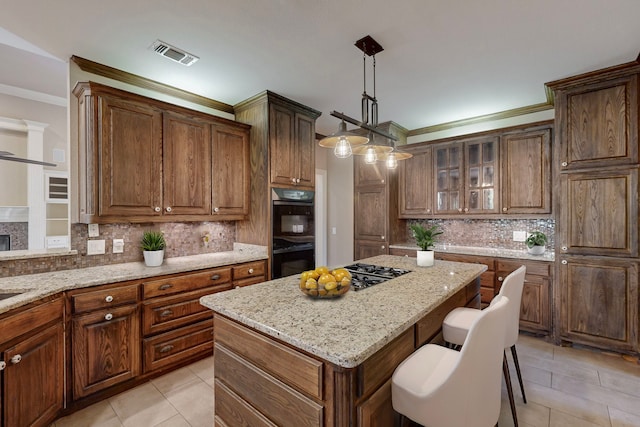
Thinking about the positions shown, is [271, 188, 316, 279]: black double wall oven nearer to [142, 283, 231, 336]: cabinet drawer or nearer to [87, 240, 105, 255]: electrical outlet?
[142, 283, 231, 336]: cabinet drawer

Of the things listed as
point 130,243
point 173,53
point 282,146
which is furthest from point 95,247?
point 282,146

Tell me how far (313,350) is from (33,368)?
6.07 ft

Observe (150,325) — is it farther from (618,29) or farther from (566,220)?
(618,29)

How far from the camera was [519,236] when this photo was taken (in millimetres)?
3803

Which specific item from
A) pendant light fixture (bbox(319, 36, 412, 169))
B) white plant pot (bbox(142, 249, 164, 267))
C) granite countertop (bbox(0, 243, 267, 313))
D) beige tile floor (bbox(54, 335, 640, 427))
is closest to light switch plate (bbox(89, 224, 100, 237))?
granite countertop (bbox(0, 243, 267, 313))

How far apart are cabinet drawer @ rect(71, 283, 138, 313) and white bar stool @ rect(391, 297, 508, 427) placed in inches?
81.2

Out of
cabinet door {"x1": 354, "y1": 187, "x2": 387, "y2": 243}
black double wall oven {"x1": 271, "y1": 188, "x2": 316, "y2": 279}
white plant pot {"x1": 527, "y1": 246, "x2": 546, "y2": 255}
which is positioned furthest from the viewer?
cabinet door {"x1": 354, "y1": 187, "x2": 387, "y2": 243}

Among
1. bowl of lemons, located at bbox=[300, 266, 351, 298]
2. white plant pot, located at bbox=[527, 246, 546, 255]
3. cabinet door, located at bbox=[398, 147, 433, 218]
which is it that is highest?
cabinet door, located at bbox=[398, 147, 433, 218]

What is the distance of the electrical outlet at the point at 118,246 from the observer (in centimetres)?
273

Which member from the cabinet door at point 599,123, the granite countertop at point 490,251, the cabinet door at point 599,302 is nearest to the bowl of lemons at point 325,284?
the granite countertop at point 490,251

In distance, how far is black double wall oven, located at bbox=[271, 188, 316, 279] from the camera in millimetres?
3322

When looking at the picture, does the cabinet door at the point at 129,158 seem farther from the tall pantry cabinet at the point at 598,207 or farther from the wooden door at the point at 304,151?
the tall pantry cabinet at the point at 598,207

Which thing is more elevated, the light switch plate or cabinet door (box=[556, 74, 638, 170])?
cabinet door (box=[556, 74, 638, 170])

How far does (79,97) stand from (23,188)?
225 centimetres
